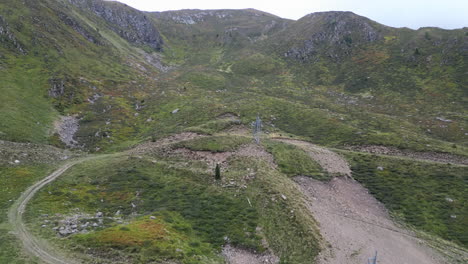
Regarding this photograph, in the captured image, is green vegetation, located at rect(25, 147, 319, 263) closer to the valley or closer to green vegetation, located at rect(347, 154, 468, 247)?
the valley

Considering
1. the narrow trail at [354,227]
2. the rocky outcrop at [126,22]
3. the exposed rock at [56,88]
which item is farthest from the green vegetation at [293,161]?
the rocky outcrop at [126,22]

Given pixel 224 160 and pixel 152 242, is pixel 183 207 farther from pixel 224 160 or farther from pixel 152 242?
pixel 224 160

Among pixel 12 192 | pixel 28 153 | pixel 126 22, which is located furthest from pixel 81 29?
pixel 12 192

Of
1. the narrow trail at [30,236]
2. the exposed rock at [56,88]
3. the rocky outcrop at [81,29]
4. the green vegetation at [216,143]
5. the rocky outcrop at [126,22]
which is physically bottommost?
the narrow trail at [30,236]

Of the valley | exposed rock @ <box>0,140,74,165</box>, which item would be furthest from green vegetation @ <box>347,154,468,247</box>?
exposed rock @ <box>0,140,74,165</box>

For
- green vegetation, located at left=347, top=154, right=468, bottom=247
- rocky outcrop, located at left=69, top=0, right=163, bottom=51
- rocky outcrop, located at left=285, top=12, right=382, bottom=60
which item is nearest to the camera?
green vegetation, located at left=347, top=154, right=468, bottom=247

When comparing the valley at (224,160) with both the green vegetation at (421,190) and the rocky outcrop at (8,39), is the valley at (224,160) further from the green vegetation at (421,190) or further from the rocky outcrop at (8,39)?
the rocky outcrop at (8,39)

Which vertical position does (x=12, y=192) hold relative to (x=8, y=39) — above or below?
below
